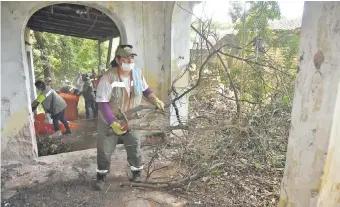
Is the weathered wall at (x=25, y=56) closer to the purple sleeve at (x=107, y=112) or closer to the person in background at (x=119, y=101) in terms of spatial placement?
the person in background at (x=119, y=101)

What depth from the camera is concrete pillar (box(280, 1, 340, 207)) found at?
1.66 m

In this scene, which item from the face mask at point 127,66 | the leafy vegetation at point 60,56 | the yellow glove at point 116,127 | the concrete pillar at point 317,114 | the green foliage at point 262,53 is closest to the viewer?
the concrete pillar at point 317,114

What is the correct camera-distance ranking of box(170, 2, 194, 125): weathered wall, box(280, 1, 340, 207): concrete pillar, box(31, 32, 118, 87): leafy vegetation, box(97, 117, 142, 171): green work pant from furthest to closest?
box(31, 32, 118, 87): leafy vegetation
box(170, 2, 194, 125): weathered wall
box(97, 117, 142, 171): green work pant
box(280, 1, 340, 207): concrete pillar

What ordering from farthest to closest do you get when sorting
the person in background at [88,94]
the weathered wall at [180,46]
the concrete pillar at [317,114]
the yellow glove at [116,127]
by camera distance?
the person in background at [88,94] < the weathered wall at [180,46] < the yellow glove at [116,127] < the concrete pillar at [317,114]

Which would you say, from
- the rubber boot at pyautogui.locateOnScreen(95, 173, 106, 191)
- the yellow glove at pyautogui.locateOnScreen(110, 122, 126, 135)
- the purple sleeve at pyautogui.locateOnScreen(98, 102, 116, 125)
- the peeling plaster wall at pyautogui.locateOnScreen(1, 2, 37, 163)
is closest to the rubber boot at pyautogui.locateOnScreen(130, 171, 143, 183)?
the rubber boot at pyautogui.locateOnScreen(95, 173, 106, 191)

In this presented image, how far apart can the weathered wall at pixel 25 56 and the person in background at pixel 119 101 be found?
4.76 feet

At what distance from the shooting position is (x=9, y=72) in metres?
3.89

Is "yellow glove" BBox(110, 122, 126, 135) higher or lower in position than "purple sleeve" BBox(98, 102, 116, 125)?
lower

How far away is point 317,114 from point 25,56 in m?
4.16

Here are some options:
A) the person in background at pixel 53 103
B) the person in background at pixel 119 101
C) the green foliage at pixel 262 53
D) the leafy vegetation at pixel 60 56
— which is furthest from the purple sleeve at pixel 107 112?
the leafy vegetation at pixel 60 56

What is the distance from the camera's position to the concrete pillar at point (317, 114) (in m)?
1.66

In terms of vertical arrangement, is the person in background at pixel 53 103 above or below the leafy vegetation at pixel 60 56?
below

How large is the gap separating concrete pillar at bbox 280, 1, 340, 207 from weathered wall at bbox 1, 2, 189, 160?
10.5 ft

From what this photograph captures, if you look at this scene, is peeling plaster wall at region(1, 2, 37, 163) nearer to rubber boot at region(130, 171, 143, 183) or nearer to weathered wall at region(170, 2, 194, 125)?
rubber boot at region(130, 171, 143, 183)
